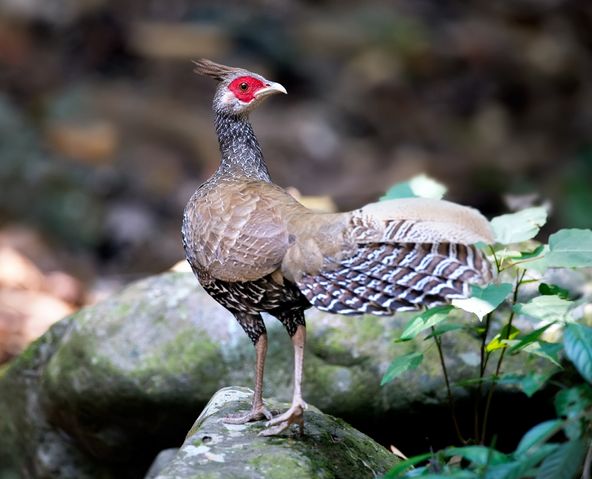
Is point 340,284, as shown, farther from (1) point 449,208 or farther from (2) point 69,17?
(2) point 69,17

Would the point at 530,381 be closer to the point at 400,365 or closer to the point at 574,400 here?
the point at 574,400

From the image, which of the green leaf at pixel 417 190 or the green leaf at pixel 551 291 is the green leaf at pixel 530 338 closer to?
the green leaf at pixel 551 291

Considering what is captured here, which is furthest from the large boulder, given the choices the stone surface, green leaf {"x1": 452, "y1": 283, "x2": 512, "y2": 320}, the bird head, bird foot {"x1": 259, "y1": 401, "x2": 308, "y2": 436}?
green leaf {"x1": 452, "y1": 283, "x2": 512, "y2": 320}

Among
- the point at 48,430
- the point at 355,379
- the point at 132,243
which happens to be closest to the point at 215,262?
the point at 355,379

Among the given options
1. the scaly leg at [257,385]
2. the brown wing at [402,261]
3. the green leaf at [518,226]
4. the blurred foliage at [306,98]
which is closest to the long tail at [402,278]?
the brown wing at [402,261]

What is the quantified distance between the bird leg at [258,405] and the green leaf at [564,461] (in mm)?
1696

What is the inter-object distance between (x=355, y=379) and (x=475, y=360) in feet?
2.40

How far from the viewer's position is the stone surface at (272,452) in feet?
13.8

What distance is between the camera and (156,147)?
595 inches

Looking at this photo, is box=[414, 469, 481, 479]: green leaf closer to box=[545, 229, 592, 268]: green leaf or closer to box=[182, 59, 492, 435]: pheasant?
box=[182, 59, 492, 435]: pheasant

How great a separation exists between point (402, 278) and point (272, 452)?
106cm

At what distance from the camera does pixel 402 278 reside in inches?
158

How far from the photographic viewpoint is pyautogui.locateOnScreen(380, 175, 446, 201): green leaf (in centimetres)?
504

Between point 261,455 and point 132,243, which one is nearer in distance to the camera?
point 261,455
